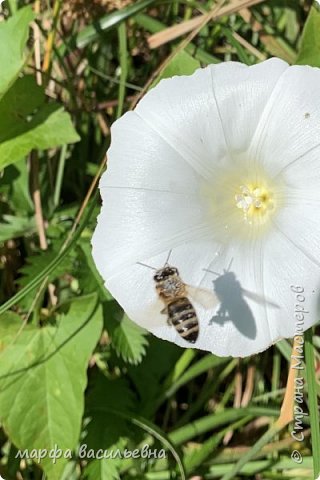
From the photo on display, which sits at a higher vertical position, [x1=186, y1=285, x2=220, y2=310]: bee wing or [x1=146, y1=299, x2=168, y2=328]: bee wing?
[x1=186, y1=285, x2=220, y2=310]: bee wing

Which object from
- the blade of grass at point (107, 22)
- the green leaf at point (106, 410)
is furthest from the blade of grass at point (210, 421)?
the blade of grass at point (107, 22)

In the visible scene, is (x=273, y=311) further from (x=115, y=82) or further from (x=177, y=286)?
(x=115, y=82)

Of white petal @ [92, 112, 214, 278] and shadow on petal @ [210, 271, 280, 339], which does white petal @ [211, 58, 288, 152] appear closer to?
white petal @ [92, 112, 214, 278]

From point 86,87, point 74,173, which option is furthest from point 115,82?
point 74,173

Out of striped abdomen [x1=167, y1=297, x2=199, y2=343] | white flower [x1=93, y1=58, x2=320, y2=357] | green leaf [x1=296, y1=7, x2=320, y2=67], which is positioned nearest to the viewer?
striped abdomen [x1=167, y1=297, x2=199, y2=343]

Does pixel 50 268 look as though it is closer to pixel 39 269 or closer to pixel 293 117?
→ pixel 39 269

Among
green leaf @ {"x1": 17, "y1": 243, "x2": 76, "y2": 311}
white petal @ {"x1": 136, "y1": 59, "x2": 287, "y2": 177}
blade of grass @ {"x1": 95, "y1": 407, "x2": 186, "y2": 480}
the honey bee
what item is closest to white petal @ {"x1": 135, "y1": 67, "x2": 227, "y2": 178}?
white petal @ {"x1": 136, "y1": 59, "x2": 287, "y2": 177}

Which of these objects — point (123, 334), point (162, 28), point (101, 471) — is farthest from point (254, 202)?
point (101, 471)
